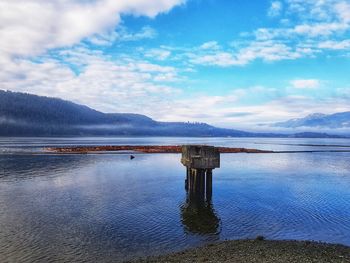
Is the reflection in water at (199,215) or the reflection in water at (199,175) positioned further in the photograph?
the reflection in water at (199,175)

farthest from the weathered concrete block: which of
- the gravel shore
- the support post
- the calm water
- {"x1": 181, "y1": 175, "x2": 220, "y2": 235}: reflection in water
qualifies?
the gravel shore

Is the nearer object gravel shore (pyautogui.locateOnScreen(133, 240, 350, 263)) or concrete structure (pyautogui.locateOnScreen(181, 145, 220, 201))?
gravel shore (pyautogui.locateOnScreen(133, 240, 350, 263))

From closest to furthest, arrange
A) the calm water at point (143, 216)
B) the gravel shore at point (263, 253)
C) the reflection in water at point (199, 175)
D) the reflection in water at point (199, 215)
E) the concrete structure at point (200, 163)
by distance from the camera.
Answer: the gravel shore at point (263, 253) → the calm water at point (143, 216) → the reflection in water at point (199, 215) → the reflection in water at point (199, 175) → the concrete structure at point (200, 163)

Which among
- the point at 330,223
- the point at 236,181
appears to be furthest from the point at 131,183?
the point at 330,223

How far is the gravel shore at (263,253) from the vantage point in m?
16.1

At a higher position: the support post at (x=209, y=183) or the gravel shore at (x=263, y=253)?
the support post at (x=209, y=183)

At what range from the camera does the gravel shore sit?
16062 mm

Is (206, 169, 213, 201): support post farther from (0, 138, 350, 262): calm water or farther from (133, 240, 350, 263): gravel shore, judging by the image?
(133, 240, 350, 263): gravel shore

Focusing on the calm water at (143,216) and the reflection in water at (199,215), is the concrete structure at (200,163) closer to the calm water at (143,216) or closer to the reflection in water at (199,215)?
the reflection in water at (199,215)

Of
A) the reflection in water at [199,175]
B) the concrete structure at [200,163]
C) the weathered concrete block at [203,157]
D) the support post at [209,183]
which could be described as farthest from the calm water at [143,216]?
the weathered concrete block at [203,157]

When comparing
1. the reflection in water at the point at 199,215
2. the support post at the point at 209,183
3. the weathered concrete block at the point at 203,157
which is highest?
the weathered concrete block at the point at 203,157

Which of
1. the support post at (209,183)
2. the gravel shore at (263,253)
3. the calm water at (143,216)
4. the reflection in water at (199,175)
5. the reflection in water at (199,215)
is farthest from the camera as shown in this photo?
the support post at (209,183)

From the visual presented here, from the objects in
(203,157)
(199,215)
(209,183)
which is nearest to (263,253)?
(199,215)

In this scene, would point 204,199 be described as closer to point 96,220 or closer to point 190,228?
point 190,228
